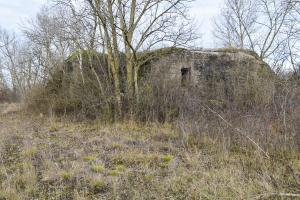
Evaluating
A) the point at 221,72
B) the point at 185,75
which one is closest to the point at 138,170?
the point at 185,75

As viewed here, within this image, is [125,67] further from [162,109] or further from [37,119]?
[37,119]

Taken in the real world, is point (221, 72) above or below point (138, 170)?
above

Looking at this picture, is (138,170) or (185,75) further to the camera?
(185,75)

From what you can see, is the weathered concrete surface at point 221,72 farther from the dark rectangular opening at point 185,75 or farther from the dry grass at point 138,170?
the dry grass at point 138,170

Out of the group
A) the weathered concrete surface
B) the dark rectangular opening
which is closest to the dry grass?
the weathered concrete surface

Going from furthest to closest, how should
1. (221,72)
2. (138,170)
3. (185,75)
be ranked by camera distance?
1. (221,72)
2. (185,75)
3. (138,170)

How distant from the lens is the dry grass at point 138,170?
318 cm

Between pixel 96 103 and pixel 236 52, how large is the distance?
7076mm

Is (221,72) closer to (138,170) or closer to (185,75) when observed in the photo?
(185,75)

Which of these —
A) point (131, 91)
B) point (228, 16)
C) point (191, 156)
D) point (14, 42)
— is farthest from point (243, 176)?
point (14, 42)

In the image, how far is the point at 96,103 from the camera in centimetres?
888

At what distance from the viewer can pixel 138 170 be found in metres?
4.09

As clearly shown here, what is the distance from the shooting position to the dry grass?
10.4 feet

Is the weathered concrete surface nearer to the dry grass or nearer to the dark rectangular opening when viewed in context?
the dark rectangular opening
